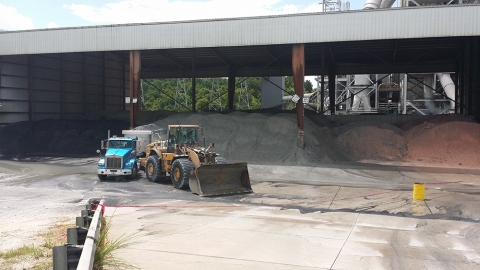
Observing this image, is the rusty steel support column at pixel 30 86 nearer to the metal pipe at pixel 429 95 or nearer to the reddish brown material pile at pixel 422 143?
the reddish brown material pile at pixel 422 143

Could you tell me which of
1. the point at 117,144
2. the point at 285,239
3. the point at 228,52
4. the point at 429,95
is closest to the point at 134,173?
the point at 117,144

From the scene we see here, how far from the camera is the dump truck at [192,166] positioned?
16.4 m

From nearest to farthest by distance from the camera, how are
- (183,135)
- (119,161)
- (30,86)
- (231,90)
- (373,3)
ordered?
1. (183,135)
2. (119,161)
3. (30,86)
4. (231,90)
5. (373,3)

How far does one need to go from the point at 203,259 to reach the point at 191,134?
1124cm

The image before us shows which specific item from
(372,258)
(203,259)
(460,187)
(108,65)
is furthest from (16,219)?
(108,65)

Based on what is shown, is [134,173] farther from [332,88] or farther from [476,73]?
[332,88]

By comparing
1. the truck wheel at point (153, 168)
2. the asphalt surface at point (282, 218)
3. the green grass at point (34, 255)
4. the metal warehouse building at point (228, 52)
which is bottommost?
the asphalt surface at point (282, 218)

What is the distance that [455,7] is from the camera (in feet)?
75.1

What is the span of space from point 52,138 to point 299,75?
20.0m

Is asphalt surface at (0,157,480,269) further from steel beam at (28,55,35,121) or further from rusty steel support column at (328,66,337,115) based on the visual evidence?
rusty steel support column at (328,66,337,115)

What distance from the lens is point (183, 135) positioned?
19.1m

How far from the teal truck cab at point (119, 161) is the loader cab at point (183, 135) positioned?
2.59 m

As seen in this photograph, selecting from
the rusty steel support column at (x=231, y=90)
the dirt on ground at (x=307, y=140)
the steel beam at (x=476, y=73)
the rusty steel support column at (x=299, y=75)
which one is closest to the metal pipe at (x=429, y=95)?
the dirt on ground at (x=307, y=140)

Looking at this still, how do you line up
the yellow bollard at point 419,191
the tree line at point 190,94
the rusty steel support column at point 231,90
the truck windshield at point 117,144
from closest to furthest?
the yellow bollard at point 419,191 → the truck windshield at point 117,144 → the rusty steel support column at point 231,90 → the tree line at point 190,94
